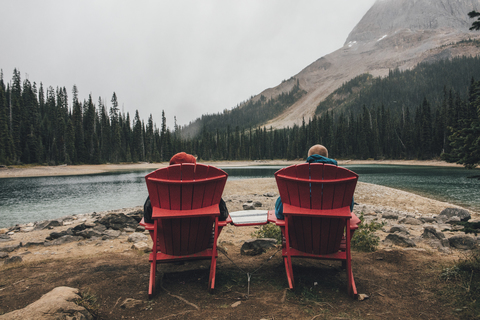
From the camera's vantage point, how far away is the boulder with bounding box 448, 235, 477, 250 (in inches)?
173

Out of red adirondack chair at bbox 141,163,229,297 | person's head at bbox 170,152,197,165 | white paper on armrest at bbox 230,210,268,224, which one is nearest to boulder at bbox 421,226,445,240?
white paper on armrest at bbox 230,210,268,224

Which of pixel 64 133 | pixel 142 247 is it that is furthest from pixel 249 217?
pixel 64 133

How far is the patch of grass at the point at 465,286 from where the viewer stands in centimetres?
226

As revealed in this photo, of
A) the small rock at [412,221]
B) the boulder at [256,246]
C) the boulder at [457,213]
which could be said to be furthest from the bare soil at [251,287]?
the boulder at [457,213]

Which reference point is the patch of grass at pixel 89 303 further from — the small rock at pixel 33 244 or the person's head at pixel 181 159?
the small rock at pixel 33 244

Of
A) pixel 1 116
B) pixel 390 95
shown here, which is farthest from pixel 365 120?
pixel 1 116

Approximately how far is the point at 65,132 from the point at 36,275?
6768 centimetres

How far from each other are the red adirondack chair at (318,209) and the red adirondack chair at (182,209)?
32.0 inches

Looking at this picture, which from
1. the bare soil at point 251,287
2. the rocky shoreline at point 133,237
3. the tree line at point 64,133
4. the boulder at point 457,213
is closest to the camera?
the bare soil at point 251,287

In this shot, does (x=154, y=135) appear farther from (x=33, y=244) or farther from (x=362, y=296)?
(x=362, y=296)

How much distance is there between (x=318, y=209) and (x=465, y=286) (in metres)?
A: 1.69

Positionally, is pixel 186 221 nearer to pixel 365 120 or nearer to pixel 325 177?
pixel 325 177

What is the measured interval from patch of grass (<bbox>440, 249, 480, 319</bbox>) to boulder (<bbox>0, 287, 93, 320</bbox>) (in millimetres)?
3384

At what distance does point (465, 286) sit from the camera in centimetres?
258
